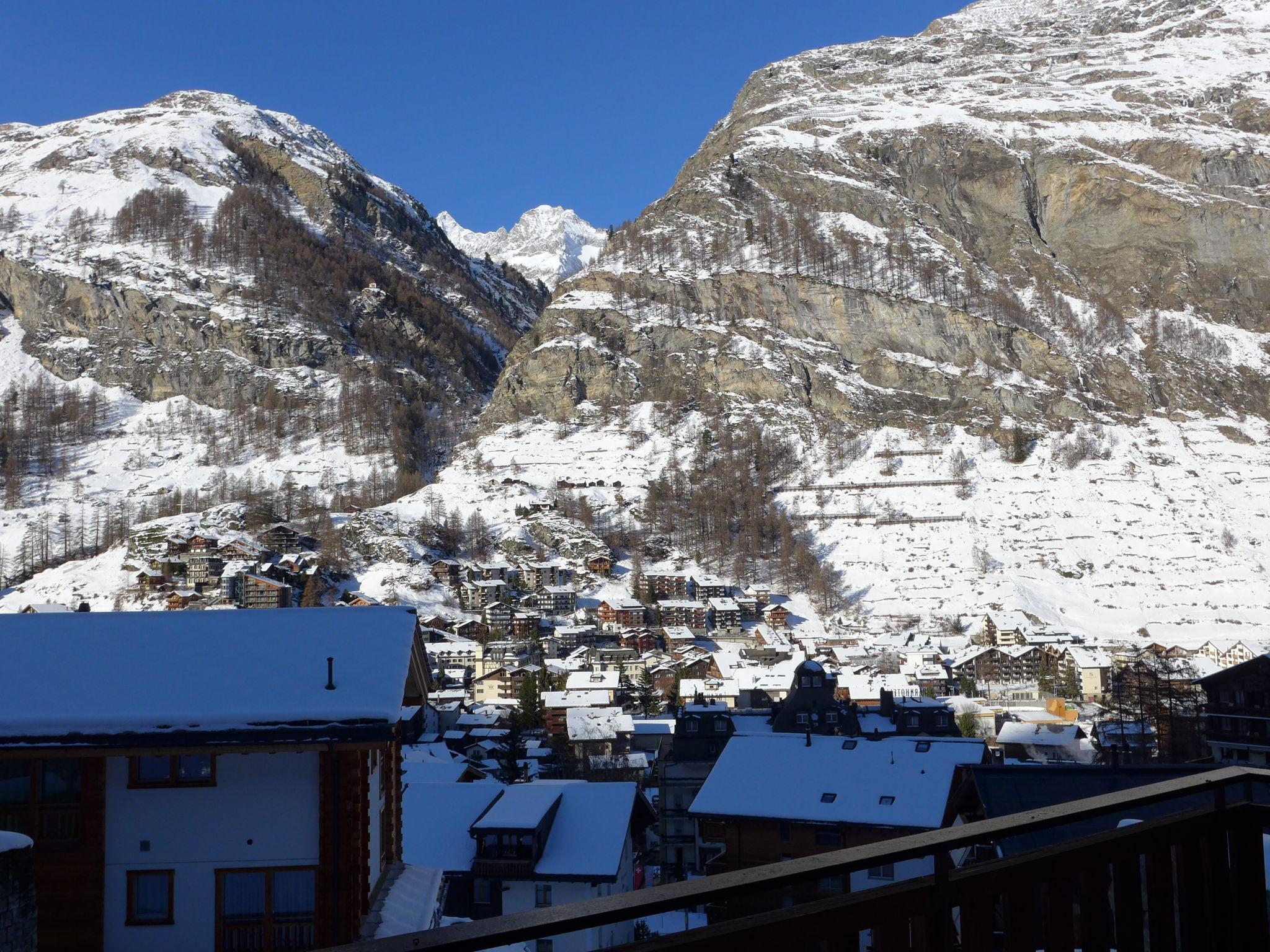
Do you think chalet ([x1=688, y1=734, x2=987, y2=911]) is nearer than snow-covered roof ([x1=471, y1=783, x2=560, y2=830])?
Yes

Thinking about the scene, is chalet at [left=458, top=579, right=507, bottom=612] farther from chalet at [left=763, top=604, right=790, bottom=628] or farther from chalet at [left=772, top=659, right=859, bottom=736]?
chalet at [left=772, top=659, right=859, bottom=736]

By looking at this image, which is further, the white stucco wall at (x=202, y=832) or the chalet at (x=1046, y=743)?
the chalet at (x=1046, y=743)

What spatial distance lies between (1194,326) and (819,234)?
48694 millimetres

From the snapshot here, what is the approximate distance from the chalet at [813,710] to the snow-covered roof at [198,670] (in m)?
Answer: 27.5

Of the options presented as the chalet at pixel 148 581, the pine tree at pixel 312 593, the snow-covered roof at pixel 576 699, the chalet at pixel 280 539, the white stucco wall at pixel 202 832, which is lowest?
the snow-covered roof at pixel 576 699

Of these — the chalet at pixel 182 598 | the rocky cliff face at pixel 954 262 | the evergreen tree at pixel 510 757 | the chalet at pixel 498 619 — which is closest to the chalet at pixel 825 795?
the evergreen tree at pixel 510 757

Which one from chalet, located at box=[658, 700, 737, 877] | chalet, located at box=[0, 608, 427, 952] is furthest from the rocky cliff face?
chalet, located at box=[0, 608, 427, 952]

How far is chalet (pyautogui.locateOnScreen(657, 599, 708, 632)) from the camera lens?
7981cm

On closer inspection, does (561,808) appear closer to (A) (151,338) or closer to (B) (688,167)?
(A) (151,338)

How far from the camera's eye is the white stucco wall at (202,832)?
23.8 ft

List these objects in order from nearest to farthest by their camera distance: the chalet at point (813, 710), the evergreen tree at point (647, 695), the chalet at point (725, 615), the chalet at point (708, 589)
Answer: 1. the chalet at point (813, 710)
2. the evergreen tree at point (647, 695)
3. the chalet at point (725, 615)
4. the chalet at point (708, 589)

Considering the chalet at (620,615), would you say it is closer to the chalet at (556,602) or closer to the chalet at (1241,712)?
the chalet at (556,602)

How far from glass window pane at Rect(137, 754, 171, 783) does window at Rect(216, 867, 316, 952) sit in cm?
80

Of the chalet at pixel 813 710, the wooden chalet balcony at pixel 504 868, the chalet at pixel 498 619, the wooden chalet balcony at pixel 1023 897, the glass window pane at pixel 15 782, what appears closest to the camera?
the wooden chalet balcony at pixel 1023 897
